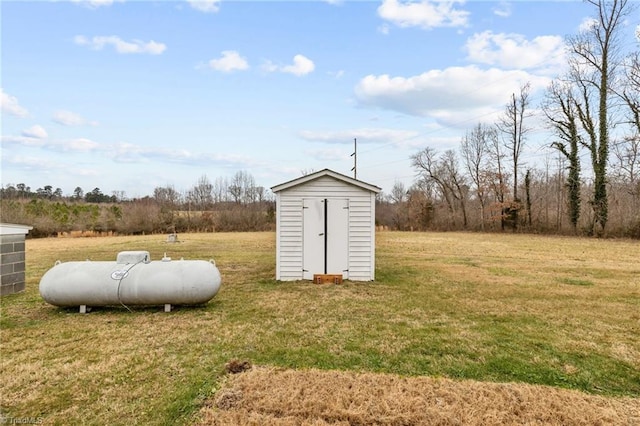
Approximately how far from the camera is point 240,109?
15.1m

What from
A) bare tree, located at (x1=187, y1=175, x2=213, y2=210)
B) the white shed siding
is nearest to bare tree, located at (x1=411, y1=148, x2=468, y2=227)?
bare tree, located at (x1=187, y1=175, x2=213, y2=210)

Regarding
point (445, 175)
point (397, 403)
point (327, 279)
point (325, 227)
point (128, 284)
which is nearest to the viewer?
point (397, 403)

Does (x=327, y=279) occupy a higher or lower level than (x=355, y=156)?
lower

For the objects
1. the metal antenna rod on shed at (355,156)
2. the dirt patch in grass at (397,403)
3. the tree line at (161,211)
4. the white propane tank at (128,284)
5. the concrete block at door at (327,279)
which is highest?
the metal antenna rod on shed at (355,156)

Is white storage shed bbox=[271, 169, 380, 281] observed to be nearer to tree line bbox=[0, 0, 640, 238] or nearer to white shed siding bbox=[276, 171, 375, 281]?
white shed siding bbox=[276, 171, 375, 281]

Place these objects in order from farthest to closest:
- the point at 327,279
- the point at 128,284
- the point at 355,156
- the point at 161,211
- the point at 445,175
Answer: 1. the point at 445,175
2. the point at 161,211
3. the point at 355,156
4. the point at 327,279
5. the point at 128,284

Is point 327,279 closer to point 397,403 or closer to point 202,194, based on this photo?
point 397,403

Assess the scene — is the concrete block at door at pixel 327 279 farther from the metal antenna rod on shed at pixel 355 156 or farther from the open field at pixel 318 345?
the metal antenna rod on shed at pixel 355 156

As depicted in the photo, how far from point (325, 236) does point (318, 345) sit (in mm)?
4351

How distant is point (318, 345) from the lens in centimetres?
454

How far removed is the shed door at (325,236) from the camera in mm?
8750

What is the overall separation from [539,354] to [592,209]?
78.1 ft

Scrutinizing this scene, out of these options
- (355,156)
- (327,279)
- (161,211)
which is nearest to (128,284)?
(327,279)

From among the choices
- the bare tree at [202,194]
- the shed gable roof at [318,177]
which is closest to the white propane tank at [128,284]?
the shed gable roof at [318,177]
